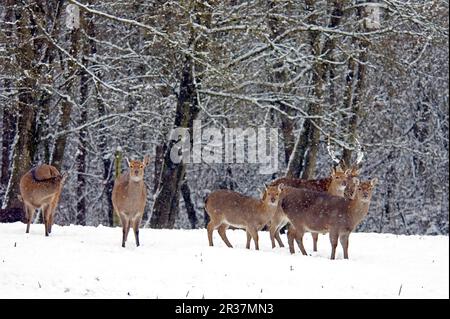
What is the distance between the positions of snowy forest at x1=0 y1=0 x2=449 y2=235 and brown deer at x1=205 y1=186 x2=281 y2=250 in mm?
4837

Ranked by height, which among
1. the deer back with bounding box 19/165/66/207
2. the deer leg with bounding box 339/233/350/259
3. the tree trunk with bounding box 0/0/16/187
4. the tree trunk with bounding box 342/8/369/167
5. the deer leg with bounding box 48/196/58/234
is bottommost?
the deer leg with bounding box 339/233/350/259

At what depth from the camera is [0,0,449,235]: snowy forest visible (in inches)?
791

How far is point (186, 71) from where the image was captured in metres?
20.8

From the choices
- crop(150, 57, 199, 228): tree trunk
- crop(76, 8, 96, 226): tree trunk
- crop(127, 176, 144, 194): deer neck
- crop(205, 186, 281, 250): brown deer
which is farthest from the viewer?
crop(76, 8, 96, 226): tree trunk

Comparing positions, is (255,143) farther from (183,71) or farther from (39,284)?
(39,284)

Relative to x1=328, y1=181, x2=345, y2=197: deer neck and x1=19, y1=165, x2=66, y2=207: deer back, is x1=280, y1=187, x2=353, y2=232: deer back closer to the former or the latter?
x1=328, y1=181, x2=345, y2=197: deer neck

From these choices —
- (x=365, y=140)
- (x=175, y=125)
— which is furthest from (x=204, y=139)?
(x=365, y=140)

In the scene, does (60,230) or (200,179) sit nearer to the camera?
(60,230)

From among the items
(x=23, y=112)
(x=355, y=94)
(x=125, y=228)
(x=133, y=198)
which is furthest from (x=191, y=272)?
(x=355, y=94)

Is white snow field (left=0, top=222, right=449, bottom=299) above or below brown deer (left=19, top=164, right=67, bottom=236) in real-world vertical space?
below

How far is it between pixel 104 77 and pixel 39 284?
15063 mm

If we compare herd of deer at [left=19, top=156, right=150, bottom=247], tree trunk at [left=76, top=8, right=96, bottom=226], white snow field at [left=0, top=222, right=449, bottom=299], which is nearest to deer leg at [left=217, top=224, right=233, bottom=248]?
white snow field at [left=0, top=222, right=449, bottom=299]

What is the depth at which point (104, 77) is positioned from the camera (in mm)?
24844
